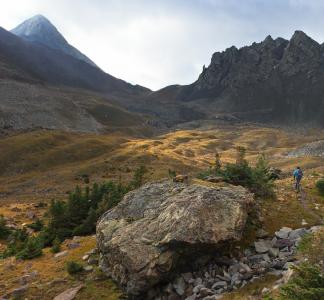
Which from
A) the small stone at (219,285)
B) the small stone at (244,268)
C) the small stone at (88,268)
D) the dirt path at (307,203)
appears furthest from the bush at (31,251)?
the dirt path at (307,203)

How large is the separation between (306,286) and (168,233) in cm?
893

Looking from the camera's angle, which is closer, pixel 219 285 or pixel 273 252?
pixel 219 285

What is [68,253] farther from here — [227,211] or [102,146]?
[102,146]

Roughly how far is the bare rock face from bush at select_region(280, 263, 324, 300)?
686 cm

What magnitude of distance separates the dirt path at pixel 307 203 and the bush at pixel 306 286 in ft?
39.3

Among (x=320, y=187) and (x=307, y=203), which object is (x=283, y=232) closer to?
(x=307, y=203)

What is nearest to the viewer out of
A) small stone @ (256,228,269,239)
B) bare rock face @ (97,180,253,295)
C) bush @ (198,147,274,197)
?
bare rock face @ (97,180,253,295)

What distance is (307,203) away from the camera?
31.5 meters

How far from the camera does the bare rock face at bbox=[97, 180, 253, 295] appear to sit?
22719mm

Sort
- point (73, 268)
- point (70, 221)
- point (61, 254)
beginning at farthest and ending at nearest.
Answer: point (70, 221) → point (61, 254) → point (73, 268)

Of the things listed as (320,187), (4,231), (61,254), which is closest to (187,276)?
(61,254)

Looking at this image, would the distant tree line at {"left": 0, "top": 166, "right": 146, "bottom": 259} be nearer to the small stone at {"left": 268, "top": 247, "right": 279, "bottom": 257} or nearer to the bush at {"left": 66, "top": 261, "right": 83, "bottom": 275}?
the bush at {"left": 66, "top": 261, "right": 83, "bottom": 275}

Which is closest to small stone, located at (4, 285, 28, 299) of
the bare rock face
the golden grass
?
the golden grass

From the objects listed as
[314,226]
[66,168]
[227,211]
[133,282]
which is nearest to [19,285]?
[133,282]
